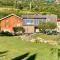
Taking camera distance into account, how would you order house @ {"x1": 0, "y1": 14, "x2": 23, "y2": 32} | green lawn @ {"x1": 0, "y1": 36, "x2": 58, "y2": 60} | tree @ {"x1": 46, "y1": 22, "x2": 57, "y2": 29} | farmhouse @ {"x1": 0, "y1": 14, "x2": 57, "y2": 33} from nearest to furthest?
green lawn @ {"x1": 0, "y1": 36, "x2": 58, "y2": 60} < tree @ {"x1": 46, "y1": 22, "x2": 57, "y2": 29} < farmhouse @ {"x1": 0, "y1": 14, "x2": 57, "y2": 33} < house @ {"x1": 0, "y1": 14, "x2": 23, "y2": 32}

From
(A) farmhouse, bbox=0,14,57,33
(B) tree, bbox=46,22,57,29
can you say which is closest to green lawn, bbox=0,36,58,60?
(B) tree, bbox=46,22,57,29

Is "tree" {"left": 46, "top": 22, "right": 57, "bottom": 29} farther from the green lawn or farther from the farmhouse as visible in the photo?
the green lawn

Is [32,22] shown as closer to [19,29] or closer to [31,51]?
[19,29]

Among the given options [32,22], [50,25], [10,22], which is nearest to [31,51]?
[50,25]

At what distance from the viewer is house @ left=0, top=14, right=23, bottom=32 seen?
5512 cm

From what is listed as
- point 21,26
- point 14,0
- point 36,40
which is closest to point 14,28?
point 21,26

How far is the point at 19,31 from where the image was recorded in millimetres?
51594

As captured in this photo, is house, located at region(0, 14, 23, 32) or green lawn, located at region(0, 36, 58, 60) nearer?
green lawn, located at region(0, 36, 58, 60)

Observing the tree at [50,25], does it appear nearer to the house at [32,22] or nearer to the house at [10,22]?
the house at [32,22]

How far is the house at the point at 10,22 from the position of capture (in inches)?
2170

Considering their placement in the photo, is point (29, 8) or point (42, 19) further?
point (29, 8)

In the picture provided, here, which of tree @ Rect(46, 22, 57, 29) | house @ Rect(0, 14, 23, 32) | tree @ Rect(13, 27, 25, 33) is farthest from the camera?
house @ Rect(0, 14, 23, 32)

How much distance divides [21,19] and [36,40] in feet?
73.0

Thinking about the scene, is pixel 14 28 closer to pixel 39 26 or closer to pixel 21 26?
pixel 21 26
